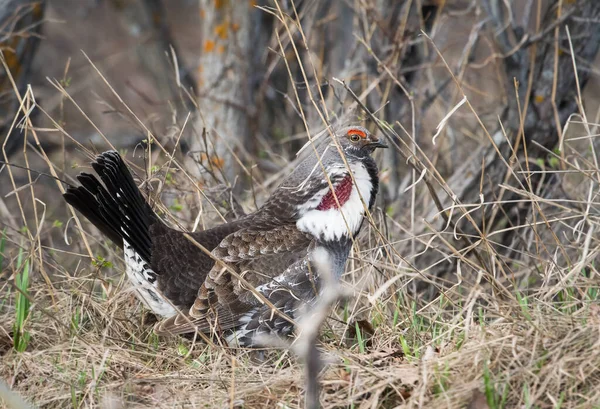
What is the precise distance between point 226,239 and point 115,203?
616 millimetres

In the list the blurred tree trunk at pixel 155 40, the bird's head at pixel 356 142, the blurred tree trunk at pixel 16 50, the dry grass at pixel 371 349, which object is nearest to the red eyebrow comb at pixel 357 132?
the bird's head at pixel 356 142

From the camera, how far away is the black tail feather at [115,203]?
375 centimetres

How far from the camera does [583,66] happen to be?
5.05 metres

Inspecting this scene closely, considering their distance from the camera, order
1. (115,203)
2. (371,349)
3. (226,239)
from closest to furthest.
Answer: (371,349), (115,203), (226,239)

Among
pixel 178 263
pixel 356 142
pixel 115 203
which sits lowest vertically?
pixel 178 263

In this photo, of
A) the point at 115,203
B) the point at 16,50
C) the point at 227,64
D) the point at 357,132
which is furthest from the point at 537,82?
the point at 16,50

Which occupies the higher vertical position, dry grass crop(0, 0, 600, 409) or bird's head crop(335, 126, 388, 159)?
bird's head crop(335, 126, 388, 159)

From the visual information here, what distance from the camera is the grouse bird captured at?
386 cm

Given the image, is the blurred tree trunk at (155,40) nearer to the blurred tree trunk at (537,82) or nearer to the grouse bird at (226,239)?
the blurred tree trunk at (537,82)

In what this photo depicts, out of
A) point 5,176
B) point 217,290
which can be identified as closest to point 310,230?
point 217,290

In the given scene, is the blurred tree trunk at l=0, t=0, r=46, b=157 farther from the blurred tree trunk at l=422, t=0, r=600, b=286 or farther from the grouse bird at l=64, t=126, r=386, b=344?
the blurred tree trunk at l=422, t=0, r=600, b=286

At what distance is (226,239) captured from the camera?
13.4 feet

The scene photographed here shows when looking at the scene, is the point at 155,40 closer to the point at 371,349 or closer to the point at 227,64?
the point at 227,64

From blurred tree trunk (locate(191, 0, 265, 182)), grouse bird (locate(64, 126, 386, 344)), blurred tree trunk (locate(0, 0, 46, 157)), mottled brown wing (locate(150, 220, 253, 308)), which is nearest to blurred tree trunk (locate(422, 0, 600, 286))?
grouse bird (locate(64, 126, 386, 344))
